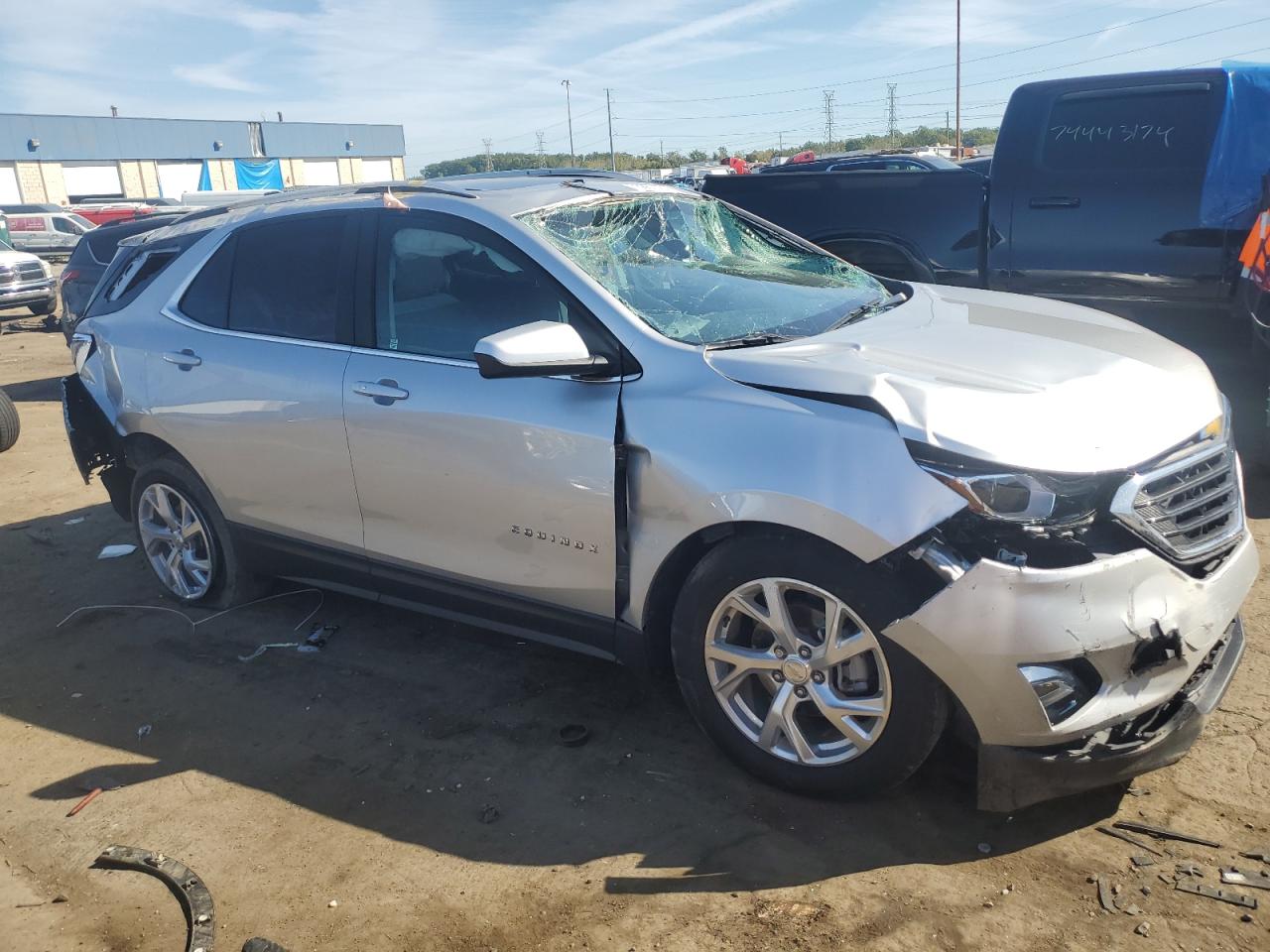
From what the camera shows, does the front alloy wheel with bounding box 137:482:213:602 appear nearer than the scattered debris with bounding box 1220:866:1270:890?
No

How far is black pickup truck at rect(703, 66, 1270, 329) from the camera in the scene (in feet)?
21.6

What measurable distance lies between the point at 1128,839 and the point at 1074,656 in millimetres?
677

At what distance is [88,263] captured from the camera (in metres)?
11.1

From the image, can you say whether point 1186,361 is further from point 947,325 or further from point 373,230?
point 373,230

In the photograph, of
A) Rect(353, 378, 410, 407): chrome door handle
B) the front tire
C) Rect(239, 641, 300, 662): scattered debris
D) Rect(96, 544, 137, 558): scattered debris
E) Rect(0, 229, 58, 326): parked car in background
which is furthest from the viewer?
Rect(0, 229, 58, 326): parked car in background

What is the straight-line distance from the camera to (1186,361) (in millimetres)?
3398

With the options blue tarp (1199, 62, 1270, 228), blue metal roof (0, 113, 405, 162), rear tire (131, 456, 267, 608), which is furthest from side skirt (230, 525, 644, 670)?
blue metal roof (0, 113, 405, 162)

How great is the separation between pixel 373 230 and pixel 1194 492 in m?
3.04

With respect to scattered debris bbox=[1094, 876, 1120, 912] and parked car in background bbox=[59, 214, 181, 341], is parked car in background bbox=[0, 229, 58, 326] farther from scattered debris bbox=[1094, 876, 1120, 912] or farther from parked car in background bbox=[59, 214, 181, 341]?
scattered debris bbox=[1094, 876, 1120, 912]

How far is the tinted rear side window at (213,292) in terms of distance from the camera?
4.55 m

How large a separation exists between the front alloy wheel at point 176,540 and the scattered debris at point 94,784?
1.38 meters

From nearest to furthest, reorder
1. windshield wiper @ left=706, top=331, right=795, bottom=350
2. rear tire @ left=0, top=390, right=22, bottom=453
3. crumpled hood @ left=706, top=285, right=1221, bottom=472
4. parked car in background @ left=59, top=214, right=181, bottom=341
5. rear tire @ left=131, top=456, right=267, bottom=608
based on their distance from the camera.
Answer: crumpled hood @ left=706, top=285, right=1221, bottom=472 < windshield wiper @ left=706, top=331, right=795, bottom=350 < rear tire @ left=131, top=456, right=267, bottom=608 < rear tire @ left=0, top=390, right=22, bottom=453 < parked car in background @ left=59, top=214, right=181, bottom=341

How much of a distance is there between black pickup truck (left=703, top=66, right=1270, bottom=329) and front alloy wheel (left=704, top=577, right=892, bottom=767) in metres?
4.89

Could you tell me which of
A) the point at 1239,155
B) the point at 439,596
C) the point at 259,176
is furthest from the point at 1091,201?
the point at 259,176
